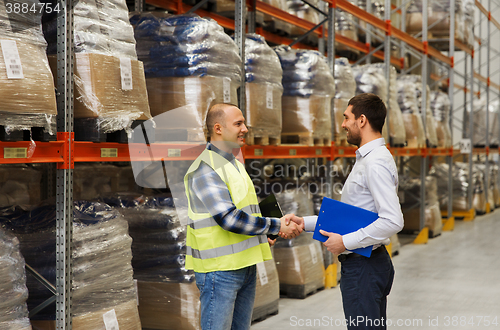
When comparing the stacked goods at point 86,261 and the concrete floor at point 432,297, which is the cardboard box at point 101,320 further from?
the concrete floor at point 432,297

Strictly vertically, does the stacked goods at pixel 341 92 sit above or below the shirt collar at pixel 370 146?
above

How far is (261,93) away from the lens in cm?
533

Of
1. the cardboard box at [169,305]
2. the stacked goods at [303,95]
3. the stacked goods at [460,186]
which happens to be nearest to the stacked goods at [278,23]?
the stacked goods at [303,95]

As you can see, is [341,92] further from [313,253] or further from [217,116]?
[217,116]

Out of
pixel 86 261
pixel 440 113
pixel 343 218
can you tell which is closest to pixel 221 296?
pixel 343 218

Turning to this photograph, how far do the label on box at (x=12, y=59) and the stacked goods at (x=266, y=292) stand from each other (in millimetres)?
2946

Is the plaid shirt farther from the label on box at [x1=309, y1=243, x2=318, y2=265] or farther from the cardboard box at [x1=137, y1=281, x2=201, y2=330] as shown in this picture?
the label on box at [x1=309, y1=243, x2=318, y2=265]

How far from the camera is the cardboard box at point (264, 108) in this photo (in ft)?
17.1

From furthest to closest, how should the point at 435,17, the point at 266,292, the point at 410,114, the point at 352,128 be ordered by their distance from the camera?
the point at 435,17 → the point at 410,114 → the point at 266,292 → the point at 352,128

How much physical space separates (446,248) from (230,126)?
25.3ft

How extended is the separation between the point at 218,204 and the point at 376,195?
87 cm

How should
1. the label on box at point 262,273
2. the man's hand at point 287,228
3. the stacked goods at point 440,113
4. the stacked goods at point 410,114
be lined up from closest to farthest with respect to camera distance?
A: 1. the man's hand at point 287,228
2. the label on box at point 262,273
3. the stacked goods at point 410,114
4. the stacked goods at point 440,113

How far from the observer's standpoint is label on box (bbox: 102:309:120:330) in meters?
3.67

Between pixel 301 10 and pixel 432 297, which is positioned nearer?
pixel 432 297
